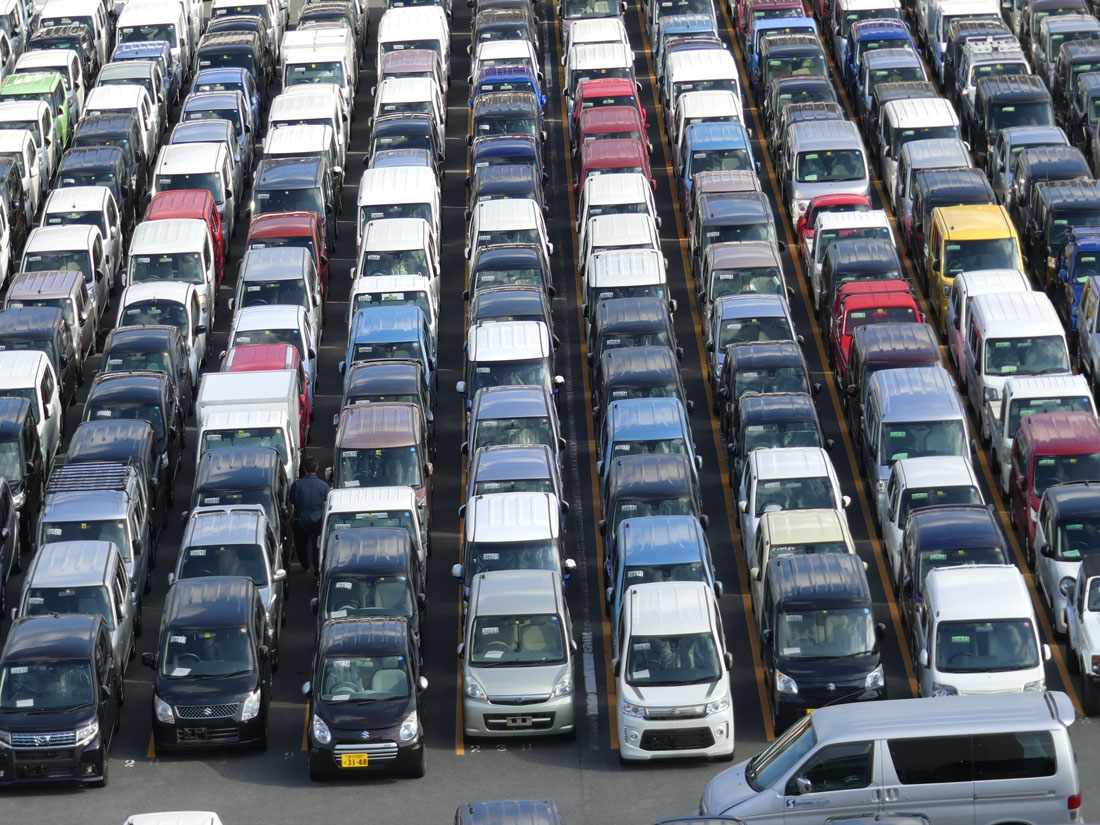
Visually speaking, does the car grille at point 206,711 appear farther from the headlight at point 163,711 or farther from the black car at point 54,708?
the black car at point 54,708

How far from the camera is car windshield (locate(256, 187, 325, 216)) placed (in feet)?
155

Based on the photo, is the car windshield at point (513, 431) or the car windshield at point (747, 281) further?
the car windshield at point (747, 281)

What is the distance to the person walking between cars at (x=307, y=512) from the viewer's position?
35469 mm

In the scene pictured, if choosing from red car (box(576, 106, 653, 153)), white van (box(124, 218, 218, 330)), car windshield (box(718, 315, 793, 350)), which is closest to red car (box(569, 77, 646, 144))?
red car (box(576, 106, 653, 153))

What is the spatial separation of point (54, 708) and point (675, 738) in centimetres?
A: 752

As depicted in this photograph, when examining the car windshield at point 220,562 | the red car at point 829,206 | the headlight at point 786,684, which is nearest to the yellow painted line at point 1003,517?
the red car at point 829,206

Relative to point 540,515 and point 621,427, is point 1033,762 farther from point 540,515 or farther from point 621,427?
point 621,427

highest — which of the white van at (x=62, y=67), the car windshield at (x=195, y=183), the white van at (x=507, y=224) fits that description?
the white van at (x=62, y=67)

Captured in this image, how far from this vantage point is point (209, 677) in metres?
30.4

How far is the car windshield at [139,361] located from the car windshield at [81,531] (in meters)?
6.23

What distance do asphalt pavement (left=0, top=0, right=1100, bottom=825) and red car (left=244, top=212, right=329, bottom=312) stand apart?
0.85 m

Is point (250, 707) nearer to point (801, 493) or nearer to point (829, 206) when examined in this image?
point (801, 493)

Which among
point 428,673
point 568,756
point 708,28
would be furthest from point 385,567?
point 708,28

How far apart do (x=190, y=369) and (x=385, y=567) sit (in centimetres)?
1013
